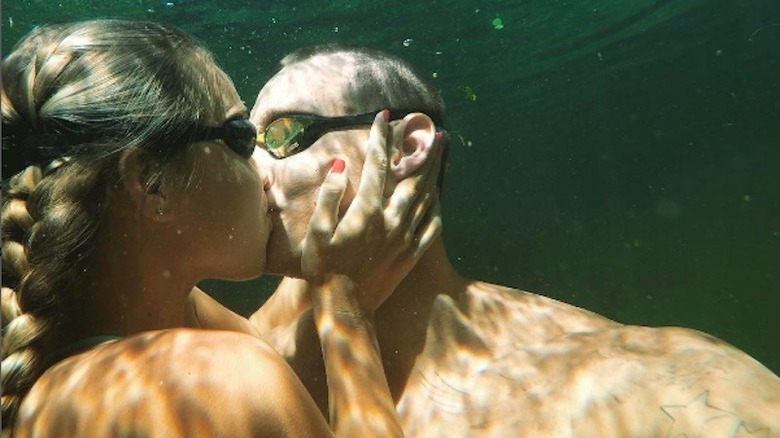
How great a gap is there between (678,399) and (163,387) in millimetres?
2142

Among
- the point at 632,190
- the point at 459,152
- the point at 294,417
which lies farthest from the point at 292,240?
the point at 632,190

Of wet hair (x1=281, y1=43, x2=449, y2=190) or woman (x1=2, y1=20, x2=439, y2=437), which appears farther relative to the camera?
wet hair (x1=281, y1=43, x2=449, y2=190)

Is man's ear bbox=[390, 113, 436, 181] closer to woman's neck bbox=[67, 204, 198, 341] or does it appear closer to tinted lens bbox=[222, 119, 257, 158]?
tinted lens bbox=[222, 119, 257, 158]

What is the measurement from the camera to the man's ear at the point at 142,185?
2.82 meters

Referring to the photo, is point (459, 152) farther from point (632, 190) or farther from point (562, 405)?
point (562, 405)

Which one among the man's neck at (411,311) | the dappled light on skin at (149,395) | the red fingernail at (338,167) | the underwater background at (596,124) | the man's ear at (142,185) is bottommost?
the underwater background at (596,124)

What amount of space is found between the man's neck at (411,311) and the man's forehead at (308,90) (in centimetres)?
122

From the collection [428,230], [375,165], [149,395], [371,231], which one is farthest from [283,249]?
[149,395]

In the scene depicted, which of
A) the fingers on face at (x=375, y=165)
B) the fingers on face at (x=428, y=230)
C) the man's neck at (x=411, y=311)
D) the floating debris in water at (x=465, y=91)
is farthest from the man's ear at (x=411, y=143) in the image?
the floating debris in water at (x=465, y=91)

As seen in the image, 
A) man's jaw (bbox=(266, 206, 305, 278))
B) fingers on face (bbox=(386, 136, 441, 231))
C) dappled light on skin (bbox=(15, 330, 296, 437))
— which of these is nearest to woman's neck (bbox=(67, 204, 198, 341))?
dappled light on skin (bbox=(15, 330, 296, 437))

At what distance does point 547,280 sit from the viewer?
57.9 m

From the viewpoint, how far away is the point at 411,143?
3.94 metres

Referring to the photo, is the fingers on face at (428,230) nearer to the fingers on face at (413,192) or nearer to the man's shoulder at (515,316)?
the fingers on face at (413,192)

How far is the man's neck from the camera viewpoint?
11.7 ft
